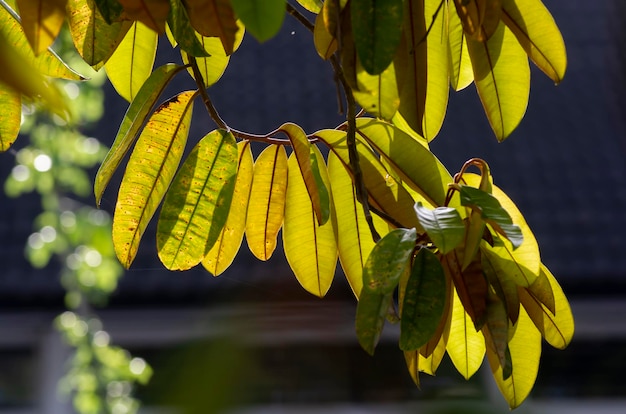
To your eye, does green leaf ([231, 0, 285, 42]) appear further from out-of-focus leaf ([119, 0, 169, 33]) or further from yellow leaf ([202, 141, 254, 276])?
yellow leaf ([202, 141, 254, 276])

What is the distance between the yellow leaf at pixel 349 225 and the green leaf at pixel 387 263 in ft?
0.45

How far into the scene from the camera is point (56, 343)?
3.14m

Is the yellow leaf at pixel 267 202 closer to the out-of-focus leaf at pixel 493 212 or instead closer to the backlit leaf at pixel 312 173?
the backlit leaf at pixel 312 173

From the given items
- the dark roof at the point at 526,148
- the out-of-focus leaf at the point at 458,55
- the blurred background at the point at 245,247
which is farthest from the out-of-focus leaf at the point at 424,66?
the dark roof at the point at 526,148

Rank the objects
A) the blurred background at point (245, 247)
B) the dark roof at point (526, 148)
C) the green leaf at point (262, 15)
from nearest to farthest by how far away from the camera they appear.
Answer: the green leaf at point (262, 15) → the blurred background at point (245, 247) → the dark roof at point (526, 148)

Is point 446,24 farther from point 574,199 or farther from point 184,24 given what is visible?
point 574,199

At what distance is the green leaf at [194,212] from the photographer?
0.59 m

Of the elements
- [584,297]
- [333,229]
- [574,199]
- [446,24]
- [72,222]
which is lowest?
[584,297]

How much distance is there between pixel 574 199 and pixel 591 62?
0.67 meters

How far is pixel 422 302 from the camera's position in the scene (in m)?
0.50

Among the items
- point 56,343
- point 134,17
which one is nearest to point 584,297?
point 56,343

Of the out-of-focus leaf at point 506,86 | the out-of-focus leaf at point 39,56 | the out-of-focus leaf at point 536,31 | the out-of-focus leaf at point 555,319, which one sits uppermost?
the out-of-focus leaf at point 39,56

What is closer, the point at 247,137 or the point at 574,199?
the point at 247,137

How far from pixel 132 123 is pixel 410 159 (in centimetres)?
19
